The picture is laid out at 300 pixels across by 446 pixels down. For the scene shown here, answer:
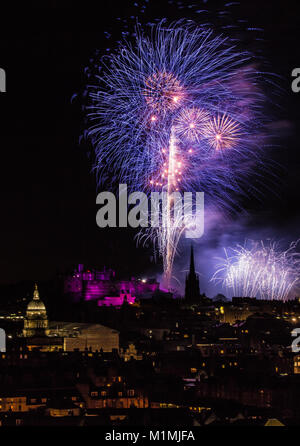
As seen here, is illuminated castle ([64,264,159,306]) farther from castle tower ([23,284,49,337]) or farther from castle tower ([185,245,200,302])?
castle tower ([23,284,49,337])

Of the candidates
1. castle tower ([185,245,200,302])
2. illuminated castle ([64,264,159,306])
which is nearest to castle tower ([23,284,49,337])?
illuminated castle ([64,264,159,306])

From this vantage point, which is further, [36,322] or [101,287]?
[101,287]

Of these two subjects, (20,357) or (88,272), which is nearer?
(20,357)

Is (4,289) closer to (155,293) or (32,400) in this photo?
(155,293)

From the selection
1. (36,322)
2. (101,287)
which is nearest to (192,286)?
(101,287)

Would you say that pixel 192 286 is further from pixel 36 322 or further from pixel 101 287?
pixel 36 322

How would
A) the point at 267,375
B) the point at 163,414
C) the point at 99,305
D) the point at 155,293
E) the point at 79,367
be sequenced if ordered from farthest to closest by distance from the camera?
the point at 155,293 < the point at 99,305 < the point at 79,367 < the point at 267,375 < the point at 163,414

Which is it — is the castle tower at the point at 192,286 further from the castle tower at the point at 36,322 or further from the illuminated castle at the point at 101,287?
the castle tower at the point at 36,322

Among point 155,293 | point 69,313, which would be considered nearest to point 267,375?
point 69,313
